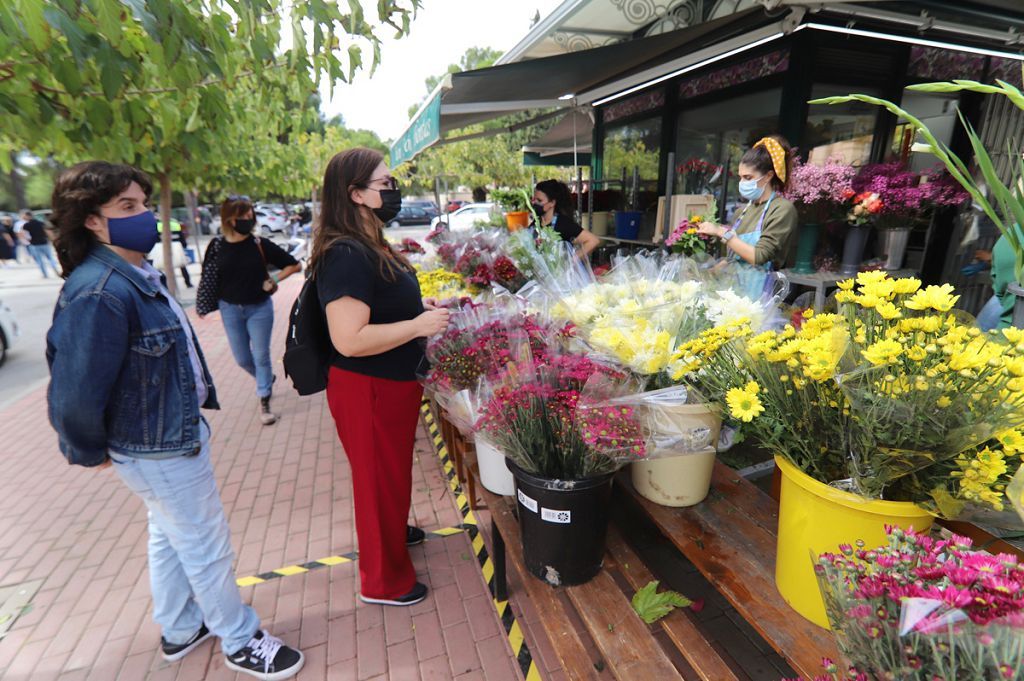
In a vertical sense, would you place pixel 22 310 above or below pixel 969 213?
below

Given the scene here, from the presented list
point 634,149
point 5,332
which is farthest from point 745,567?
point 5,332

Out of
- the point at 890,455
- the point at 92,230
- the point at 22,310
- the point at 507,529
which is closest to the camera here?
the point at 890,455

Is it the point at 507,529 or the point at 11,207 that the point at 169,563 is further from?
the point at 11,207

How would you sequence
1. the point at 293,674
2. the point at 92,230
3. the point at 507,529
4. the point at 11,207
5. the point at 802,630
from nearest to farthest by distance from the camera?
the point at 802,630
the point at 92,230
the point at 507,529
the point at 293,674
the point at 11,207

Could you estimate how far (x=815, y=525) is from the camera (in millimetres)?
1114

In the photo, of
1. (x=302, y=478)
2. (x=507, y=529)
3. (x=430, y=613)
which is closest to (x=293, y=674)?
(x=430, y=613)

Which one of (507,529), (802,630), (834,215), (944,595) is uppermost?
(834,215)

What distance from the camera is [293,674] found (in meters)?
2.19

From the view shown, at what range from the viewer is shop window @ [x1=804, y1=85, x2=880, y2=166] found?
13.8 feet

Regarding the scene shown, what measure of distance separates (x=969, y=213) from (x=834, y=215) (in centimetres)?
246

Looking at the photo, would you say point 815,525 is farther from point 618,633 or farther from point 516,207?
point 516,207

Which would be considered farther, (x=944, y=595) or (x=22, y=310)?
(x=22, y=310)

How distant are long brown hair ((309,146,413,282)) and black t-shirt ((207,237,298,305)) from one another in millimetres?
2628

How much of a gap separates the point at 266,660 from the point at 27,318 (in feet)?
38.0
